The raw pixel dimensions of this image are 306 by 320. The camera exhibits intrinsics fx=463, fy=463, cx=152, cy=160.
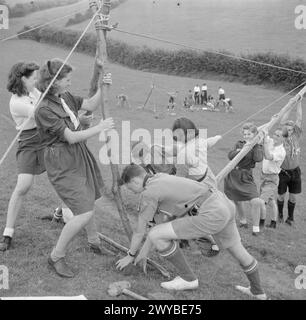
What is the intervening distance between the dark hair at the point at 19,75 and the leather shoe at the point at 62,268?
1.83 meters

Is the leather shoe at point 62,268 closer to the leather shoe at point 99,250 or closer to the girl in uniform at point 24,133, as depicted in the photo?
the leather shoe at point 99,250

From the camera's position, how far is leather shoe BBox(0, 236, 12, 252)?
5.10 m

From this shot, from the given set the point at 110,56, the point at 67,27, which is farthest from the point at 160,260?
the point at 110,56

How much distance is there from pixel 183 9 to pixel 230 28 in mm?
4773

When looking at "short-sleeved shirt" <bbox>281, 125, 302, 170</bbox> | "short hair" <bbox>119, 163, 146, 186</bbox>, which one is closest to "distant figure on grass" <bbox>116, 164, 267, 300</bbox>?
"short hair" <bbox>119, 163, 146, 186</bbox>

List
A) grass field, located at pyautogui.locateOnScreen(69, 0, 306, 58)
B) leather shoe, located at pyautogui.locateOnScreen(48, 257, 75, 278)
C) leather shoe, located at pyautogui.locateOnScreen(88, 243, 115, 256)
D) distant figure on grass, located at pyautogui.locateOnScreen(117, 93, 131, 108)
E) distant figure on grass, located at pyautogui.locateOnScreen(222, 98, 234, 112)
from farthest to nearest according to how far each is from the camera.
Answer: grass field, located at pyautogui.locateOnScreen(69, 0, 306, 58)
distant figure on grass, located at pyautogui.locateOnScreen(117, 93, 131, 108)
distant figure on grass, located at pyautogui.locateOnScreen(222, 98, 234, 112)
leather shoe, located at pyautogui.locateOnScreen(88, 243, 115, 256)
leather shoe, located at pyautogui.locateOnScreen(48, 257, 75, 278)

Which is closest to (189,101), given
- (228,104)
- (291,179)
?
(228,104)

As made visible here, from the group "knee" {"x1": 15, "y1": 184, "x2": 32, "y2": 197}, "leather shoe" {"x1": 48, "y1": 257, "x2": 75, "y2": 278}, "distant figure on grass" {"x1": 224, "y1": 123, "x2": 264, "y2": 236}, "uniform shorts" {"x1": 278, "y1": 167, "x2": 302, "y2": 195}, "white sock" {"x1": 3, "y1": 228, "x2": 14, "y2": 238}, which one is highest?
"knee" {"x1": 15, "y1": 184, "x2": 32, "y2": 197}

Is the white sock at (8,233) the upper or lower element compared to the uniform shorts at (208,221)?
lower

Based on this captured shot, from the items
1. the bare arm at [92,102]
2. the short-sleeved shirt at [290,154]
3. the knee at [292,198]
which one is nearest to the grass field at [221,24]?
the short-sleeved shirt at [290,154]

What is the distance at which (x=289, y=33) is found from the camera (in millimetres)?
36344

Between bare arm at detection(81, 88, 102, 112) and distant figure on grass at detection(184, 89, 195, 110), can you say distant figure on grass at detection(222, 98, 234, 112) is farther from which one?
bare arm at detection(81, 88, 102, 112)

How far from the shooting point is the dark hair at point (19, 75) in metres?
4.92

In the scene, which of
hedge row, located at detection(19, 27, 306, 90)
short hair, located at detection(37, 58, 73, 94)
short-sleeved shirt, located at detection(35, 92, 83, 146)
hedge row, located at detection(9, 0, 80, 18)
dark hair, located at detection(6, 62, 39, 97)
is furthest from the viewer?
hedge row, located at detection(19, 27, 306, 90)
